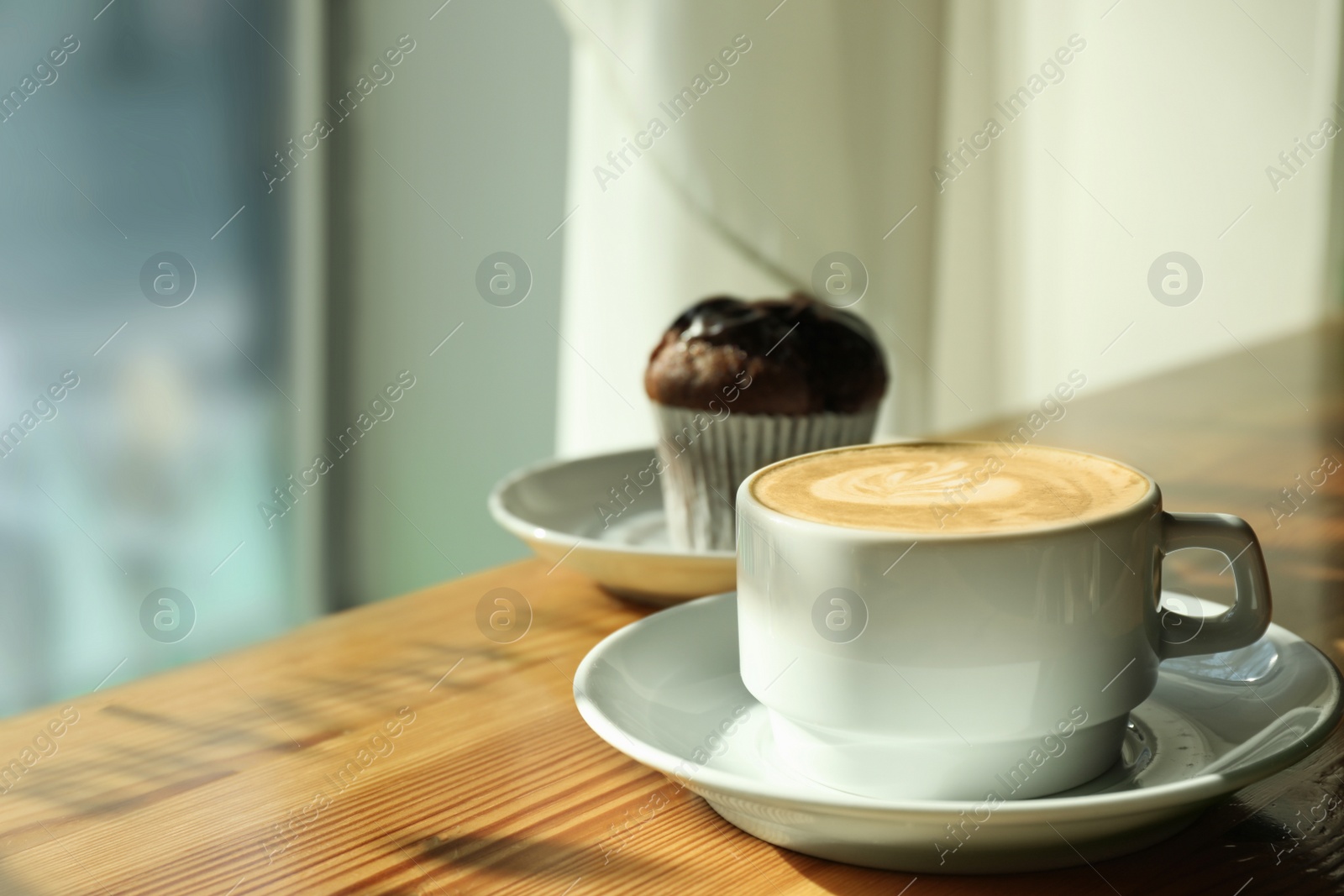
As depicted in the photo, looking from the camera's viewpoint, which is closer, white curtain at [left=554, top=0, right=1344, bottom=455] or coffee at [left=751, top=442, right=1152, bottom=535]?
coffee at [left=751, top=442, right=1152, bottom=535]

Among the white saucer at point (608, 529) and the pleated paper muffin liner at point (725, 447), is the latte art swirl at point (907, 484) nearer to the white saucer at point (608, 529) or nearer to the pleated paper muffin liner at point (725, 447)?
the white saucer at point (608, 529)

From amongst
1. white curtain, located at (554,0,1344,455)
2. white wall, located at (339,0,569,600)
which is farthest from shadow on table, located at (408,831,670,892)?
white wall, located at (339,0,569,600)

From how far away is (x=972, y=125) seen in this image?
2.83 meters

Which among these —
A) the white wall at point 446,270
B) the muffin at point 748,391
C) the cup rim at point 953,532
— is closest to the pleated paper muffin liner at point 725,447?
the muffin at point 748,391

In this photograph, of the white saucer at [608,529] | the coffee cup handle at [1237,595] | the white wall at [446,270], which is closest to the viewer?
the coffee cup handle at [1237,595]

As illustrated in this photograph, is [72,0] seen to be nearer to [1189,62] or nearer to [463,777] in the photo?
[463,777]

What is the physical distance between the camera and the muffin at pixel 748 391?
0.93 meters

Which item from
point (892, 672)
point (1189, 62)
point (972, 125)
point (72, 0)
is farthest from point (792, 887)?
point (1189, 62)

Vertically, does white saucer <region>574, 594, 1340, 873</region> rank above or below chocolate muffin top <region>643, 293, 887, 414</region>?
below

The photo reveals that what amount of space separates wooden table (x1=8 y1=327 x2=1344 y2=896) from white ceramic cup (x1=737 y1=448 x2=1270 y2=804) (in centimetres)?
5

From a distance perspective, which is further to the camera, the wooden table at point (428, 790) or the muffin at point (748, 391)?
the muffin at point (748, 391)

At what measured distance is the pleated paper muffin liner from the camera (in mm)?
946

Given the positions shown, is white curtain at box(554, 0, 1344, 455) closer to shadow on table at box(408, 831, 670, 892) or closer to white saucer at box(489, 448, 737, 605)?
white saucer at box(489, 448, 737, 605)

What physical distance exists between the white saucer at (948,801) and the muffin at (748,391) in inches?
10.3
